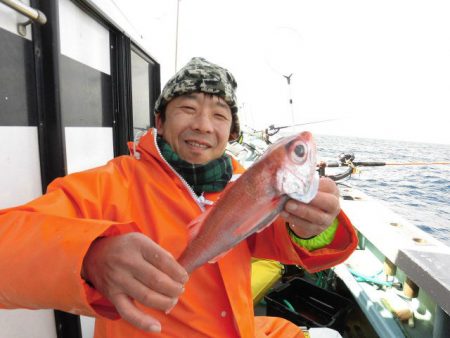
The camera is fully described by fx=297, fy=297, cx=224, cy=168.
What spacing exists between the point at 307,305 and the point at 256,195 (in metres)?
3.08

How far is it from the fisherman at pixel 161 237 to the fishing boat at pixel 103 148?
651mm

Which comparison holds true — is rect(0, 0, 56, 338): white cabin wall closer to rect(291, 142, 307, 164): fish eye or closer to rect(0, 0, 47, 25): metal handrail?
rect(0, 0, 47, 25): metal handrail

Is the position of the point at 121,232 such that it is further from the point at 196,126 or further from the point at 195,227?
the point at 196,126

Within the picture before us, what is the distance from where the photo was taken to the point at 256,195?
1192 mm

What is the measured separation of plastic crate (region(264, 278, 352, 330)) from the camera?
10.7ft

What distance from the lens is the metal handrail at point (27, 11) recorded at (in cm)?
151

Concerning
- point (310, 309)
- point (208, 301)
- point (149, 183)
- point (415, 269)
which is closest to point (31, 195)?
point (149, 183)

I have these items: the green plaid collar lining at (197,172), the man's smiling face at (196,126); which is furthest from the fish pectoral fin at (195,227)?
the man's smiling face at (196,126)

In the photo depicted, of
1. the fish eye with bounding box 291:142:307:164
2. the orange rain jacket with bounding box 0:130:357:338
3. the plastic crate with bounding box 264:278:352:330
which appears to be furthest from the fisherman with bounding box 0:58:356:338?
the plastic crate with bounding box 264:278:352:330

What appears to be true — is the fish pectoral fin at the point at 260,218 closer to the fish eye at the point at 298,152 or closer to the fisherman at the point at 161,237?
the fisherman at the point at 161,237

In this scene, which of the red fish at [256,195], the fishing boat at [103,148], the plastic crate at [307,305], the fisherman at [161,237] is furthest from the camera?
the plastic crate at [307,305]

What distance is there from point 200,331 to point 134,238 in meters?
0.89

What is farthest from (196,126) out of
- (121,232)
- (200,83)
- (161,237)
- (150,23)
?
(150,23)

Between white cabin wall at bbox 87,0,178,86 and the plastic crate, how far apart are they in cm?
364
